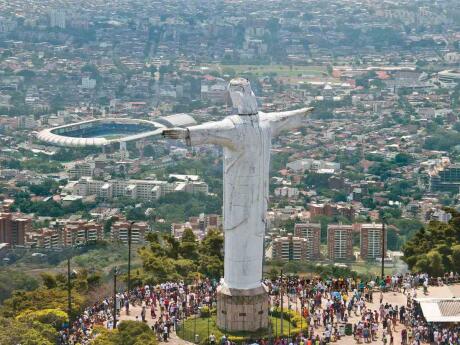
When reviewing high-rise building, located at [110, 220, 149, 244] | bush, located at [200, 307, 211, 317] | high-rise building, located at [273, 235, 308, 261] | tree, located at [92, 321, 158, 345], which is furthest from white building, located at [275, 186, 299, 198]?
tree, located at [92, 321, 158, 345]

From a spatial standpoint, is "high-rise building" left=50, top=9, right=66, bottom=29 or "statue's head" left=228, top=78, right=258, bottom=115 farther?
"high-rise building" left=50, top=9, right=66, bottom=29

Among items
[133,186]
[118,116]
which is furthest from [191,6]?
[133,186]

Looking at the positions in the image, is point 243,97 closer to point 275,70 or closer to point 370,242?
point 370,242

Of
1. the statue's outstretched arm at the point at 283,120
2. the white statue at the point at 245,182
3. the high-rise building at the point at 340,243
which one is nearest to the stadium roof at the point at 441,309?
the white statue at the point at 245,182

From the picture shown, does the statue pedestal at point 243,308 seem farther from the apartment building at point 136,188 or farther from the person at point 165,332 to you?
the apartment building at point 136,188

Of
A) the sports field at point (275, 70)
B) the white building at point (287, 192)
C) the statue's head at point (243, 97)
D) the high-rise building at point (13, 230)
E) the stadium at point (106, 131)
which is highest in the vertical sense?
the statue's head at point (243, 97)

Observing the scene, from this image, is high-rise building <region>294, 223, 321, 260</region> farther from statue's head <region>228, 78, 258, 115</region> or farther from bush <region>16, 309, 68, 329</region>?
statue's head <region>228, 78, 258, 115</region>
